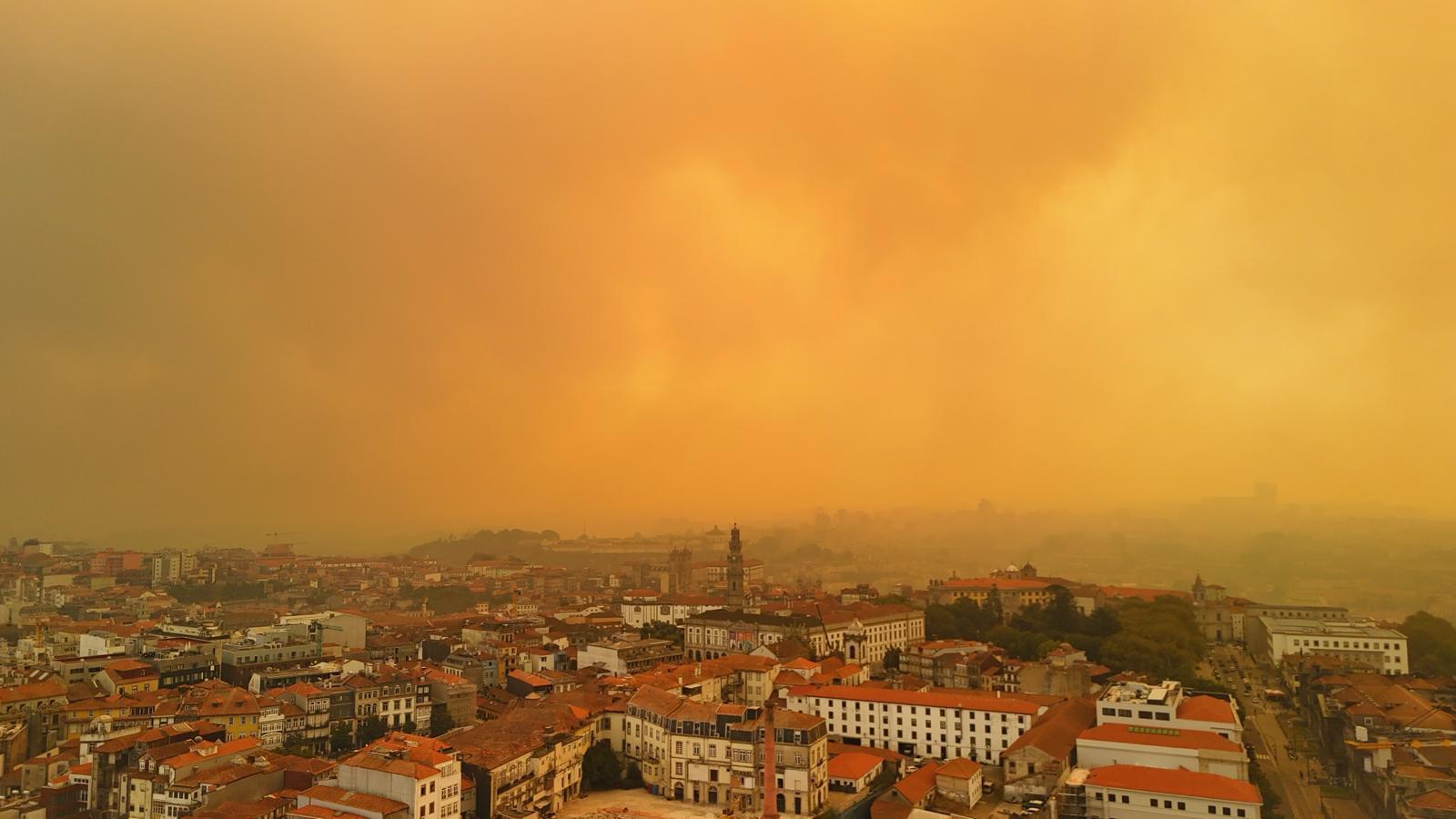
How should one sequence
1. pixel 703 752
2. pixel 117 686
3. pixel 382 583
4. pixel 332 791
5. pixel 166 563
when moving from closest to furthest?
Answer: pixel 332 791 → pixel 703 752 → pixel 117 686 → pixel 166 563 → pixel 382 583

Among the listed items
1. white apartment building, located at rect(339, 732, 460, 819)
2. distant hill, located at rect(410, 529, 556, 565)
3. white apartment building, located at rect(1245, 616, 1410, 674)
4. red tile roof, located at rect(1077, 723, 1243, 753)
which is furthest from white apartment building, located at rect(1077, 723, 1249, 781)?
distant hill, located at rect(410, 529, 556, 565)

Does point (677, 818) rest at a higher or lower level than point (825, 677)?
lower

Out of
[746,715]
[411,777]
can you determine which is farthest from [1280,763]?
[411,777]

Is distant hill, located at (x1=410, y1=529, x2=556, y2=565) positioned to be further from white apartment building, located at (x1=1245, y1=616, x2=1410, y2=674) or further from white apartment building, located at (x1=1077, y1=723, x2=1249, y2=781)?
white apartment building, located at (x1=1077, y1=723, x2=1249, y2=781)

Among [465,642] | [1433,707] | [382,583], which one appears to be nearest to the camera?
[1433,707]

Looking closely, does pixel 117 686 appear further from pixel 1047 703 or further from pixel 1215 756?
pixel 1215 756

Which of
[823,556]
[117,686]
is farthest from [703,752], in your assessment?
[823,556]

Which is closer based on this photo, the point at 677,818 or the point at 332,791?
the point at 332,791

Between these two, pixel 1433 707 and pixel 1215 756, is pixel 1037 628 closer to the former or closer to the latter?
pixel 1433 707
